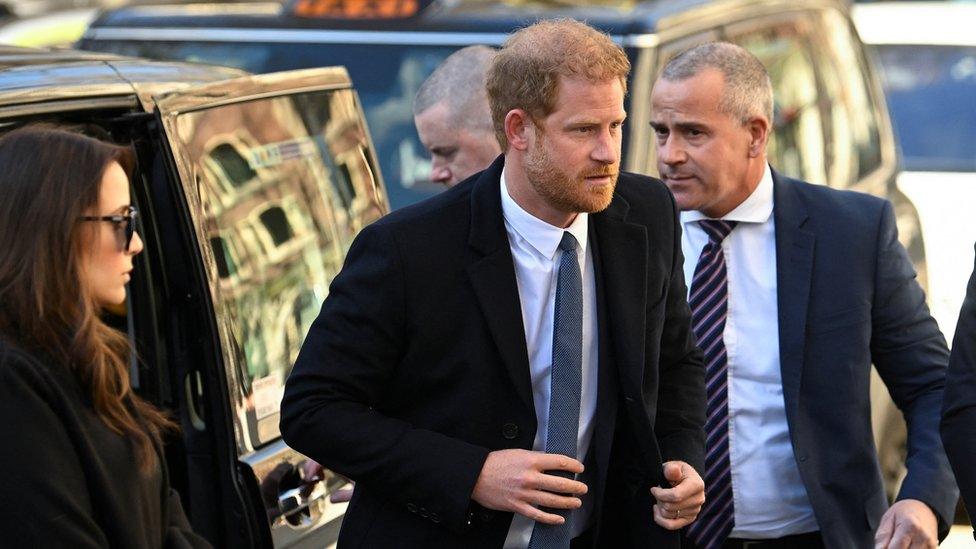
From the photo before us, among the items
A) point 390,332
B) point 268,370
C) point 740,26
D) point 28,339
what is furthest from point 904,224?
point 28,339

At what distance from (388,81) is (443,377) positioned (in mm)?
2945

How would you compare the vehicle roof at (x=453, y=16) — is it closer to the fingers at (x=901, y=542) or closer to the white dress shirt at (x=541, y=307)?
the fingers at (x=901, y=542)

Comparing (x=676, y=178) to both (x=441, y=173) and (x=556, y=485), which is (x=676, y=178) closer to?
(x=441, y=173)

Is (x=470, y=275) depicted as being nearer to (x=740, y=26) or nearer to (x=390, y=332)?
(x=390, y=332)

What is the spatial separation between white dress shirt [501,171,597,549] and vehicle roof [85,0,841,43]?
2434mm

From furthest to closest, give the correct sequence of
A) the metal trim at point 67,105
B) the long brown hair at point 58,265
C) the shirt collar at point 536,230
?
1. the metal trim at point 67,105
2. the shirt collar at point 536,230
3. the long brown hair at point 58,265

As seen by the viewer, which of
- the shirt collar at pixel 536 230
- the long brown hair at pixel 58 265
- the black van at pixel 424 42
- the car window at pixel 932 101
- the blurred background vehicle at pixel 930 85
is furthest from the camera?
the car window at pixel 932 101

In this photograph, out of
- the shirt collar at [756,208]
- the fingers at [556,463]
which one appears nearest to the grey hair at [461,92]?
the shirt collar at [756,208]

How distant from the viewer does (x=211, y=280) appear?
3490 millimetres

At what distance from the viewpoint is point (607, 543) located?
317 centimetres

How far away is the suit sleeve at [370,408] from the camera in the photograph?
288 cm

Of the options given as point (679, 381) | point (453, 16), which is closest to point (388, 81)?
point (453, 16)

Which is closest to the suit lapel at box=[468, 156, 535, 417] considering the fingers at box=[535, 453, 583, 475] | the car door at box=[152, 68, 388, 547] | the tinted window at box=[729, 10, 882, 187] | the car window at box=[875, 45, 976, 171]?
the fingers at box=[535, 453, 583, 475]

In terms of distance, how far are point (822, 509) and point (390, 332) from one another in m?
1.25
